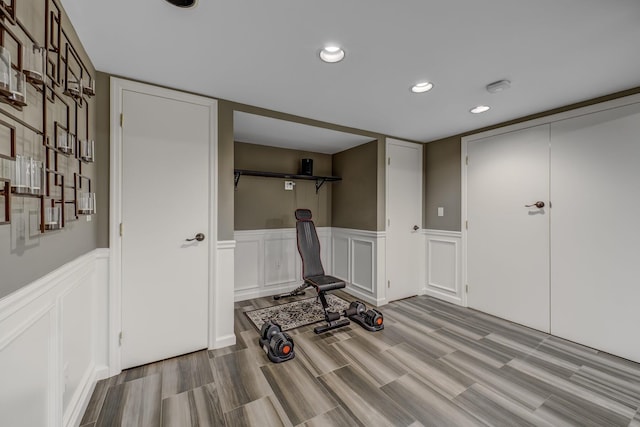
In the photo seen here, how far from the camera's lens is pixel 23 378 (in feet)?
Answer: 3.26

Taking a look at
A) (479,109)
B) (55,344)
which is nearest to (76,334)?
(55,344)

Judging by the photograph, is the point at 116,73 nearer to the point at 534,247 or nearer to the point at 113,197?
the point at 113,197

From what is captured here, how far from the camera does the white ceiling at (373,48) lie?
1.37 m

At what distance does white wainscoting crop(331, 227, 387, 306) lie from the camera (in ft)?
11.7

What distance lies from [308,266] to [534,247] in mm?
2597

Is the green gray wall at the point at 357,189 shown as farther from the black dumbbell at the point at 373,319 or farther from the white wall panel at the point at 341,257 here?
the black dumbbell at the point at 373,319

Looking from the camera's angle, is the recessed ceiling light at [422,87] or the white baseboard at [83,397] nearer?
the white baseboard at [83,397]

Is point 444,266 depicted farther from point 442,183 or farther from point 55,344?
point 55,344

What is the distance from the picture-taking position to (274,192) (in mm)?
4047

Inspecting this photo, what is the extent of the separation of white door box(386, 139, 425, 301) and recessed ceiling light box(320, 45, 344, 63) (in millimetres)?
2037

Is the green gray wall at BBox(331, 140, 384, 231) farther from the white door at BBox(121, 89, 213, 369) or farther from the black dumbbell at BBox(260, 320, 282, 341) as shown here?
the white door at BBox(121, 89, 213, 369)

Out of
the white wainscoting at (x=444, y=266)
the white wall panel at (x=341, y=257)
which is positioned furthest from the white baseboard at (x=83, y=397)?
the white wainscoting at (x=444, y=266)

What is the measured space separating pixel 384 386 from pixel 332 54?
2.42m

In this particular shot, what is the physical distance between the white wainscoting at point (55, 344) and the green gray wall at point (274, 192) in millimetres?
1987
